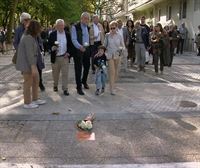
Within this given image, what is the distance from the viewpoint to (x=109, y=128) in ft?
24.1

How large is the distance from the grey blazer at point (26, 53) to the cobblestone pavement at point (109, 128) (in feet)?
2.98

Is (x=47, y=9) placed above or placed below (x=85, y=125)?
above

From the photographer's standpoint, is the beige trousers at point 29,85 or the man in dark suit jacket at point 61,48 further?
the man in dark suit jacket at point 61,48

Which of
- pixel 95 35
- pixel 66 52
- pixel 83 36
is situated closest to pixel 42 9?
pixel 95 35

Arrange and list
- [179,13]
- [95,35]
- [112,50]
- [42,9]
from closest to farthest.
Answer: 1. [112,50]
2. [95,35]
3. [179,13]
4. [42,9]

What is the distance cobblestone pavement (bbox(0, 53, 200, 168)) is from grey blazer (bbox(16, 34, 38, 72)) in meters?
0.91

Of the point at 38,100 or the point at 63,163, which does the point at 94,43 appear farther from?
the point at 63,163

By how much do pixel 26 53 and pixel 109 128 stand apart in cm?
241

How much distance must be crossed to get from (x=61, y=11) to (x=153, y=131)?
41331 millimetres

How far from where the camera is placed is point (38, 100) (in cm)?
935

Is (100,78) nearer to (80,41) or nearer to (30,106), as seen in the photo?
(80,41)

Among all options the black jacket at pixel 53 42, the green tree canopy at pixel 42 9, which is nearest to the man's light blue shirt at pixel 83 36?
the black jacket at pixel 53 42

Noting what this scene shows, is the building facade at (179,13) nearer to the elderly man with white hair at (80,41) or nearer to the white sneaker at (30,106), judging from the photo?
the elderly man with white hair at (80,41)

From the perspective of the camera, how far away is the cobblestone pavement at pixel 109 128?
232 inches
